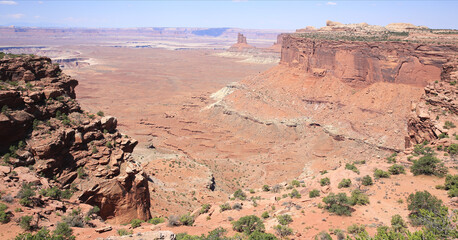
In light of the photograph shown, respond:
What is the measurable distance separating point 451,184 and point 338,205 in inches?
263

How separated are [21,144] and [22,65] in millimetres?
5472

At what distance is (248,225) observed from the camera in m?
14.6

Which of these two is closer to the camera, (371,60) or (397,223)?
(397,223)

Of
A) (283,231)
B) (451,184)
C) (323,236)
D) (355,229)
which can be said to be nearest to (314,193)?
(355,229)

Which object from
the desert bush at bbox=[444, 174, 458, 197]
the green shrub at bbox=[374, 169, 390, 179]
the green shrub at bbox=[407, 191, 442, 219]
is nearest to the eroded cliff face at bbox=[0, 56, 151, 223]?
the green shrub at bbox=[407, 191, 442, 219]

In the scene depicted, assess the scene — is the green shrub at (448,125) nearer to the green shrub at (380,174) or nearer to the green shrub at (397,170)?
the green shrub at (397,170)

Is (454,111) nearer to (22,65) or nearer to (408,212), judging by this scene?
(408,212)

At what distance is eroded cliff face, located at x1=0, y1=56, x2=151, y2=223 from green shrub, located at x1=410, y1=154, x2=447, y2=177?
17.9m

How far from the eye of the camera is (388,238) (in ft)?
34.4

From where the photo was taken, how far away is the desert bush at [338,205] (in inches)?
614

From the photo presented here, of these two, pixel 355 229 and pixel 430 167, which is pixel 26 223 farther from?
pixel 430 167

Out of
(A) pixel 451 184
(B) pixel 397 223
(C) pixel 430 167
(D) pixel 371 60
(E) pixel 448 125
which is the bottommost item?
(B) pixel 397 223

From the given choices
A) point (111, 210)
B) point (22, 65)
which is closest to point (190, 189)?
point (111, 210)

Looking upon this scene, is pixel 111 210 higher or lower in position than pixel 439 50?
lower
